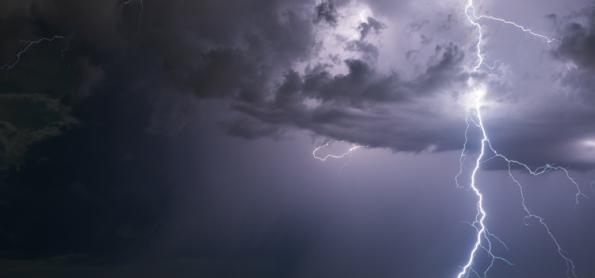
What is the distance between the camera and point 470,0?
21.3m
